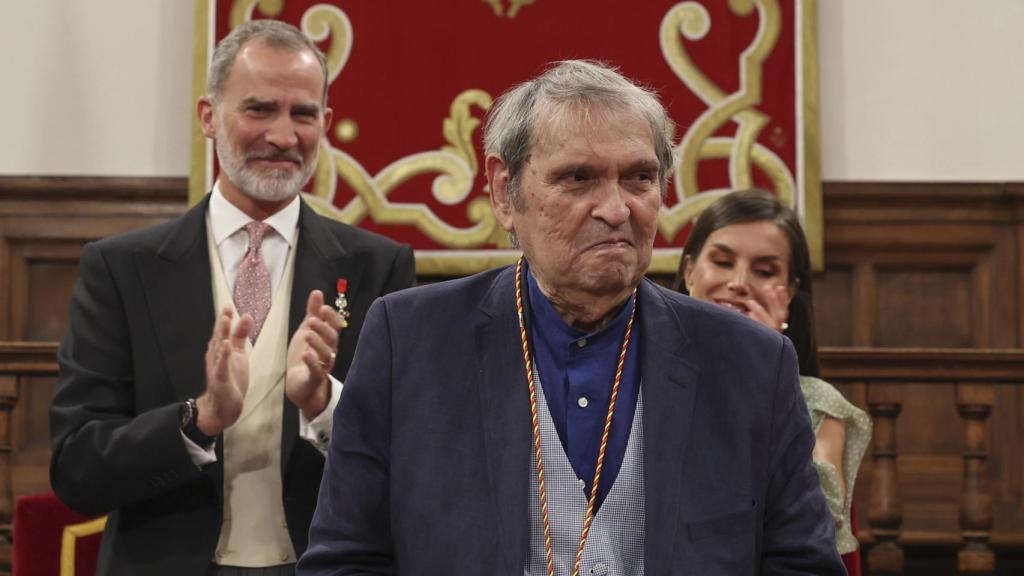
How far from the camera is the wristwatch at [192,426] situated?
97.5 inches

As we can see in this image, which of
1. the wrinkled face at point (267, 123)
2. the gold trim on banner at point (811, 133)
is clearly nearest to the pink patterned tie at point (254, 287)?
the wrinkled face at point (267, 123)

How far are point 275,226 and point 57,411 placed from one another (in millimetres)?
588

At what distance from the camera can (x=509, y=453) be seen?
1812mm

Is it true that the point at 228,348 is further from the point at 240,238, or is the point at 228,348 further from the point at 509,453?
the point at 509,453

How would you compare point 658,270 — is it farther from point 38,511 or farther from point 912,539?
point 38,511

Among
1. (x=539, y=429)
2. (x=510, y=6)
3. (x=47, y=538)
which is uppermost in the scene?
(x=510, y=6)

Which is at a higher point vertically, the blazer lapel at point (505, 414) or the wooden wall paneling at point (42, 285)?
the wooden wall paneling at point (42, 285)

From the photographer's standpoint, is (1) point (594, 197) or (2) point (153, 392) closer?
(1) point (594, 197)

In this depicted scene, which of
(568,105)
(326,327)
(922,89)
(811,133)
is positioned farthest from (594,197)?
(922,89)

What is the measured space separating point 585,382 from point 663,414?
142 millimetres

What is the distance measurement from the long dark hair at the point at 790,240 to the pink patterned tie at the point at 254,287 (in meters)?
1.00

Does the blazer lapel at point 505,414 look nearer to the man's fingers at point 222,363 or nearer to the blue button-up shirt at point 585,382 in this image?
the blue button-up shirt at point 585,382

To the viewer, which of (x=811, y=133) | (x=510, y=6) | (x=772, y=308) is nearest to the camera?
(x=772, y=308)

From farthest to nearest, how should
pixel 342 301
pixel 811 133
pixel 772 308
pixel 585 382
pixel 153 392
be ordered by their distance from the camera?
pixel 811 133, pixel 772 308, pixel 342 301, pixel 153 392, pixel 585 382
